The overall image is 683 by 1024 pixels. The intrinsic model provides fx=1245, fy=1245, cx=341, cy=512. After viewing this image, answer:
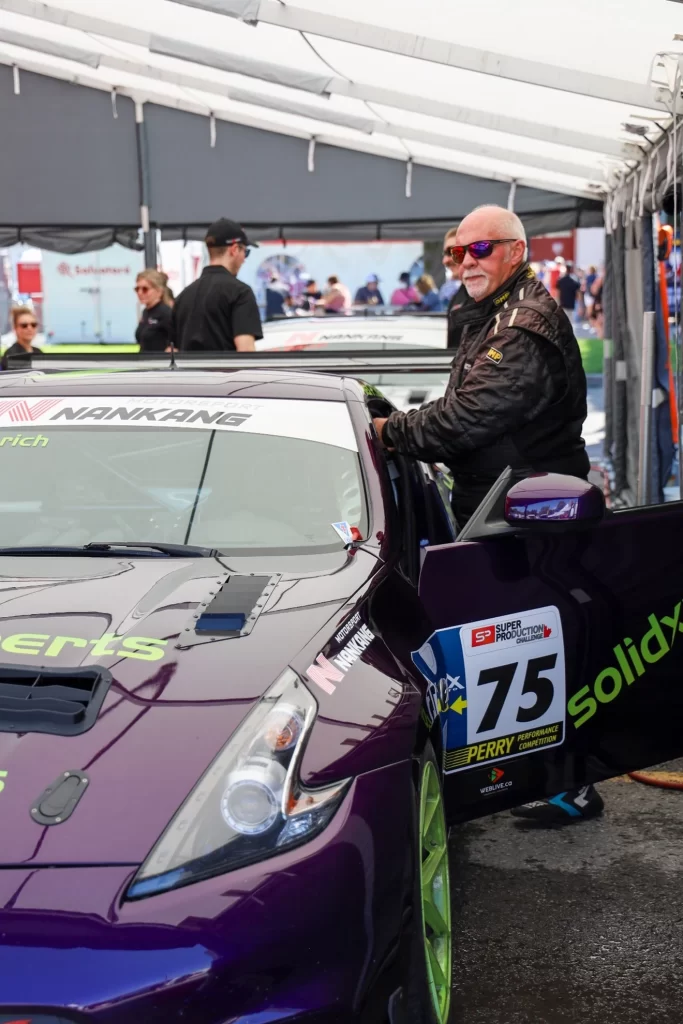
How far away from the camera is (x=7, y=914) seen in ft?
5.71

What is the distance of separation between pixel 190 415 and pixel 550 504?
100 centimetres

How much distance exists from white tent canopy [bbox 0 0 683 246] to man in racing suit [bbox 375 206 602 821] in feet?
4.89

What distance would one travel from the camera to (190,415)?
10.9 feet

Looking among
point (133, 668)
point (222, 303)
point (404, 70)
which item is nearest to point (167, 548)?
point (133, 668)

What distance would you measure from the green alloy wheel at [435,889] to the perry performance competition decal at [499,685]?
29 cm

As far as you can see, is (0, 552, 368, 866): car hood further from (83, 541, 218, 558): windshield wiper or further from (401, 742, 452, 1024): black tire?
(401, 742, 452, 1024): black tire

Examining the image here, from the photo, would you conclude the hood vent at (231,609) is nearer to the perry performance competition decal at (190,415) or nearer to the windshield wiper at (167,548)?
the windshield wiper at (167,548)

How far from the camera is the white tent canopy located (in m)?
5.94

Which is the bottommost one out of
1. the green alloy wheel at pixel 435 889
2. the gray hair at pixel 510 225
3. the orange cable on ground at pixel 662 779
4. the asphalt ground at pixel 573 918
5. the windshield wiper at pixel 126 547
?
the orange cable on ground at pixel 662 779

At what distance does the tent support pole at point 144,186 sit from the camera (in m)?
13.6

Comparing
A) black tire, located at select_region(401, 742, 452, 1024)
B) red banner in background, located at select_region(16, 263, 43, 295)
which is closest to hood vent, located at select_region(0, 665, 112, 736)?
black tire, located at select_region(401, 742, 452, 1024)

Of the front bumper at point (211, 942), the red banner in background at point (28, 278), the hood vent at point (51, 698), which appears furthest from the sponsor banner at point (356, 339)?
the red banner in background at point (28, 278)

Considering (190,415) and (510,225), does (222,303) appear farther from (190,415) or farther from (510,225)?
(190,415)

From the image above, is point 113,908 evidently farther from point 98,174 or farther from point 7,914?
point 98,174
